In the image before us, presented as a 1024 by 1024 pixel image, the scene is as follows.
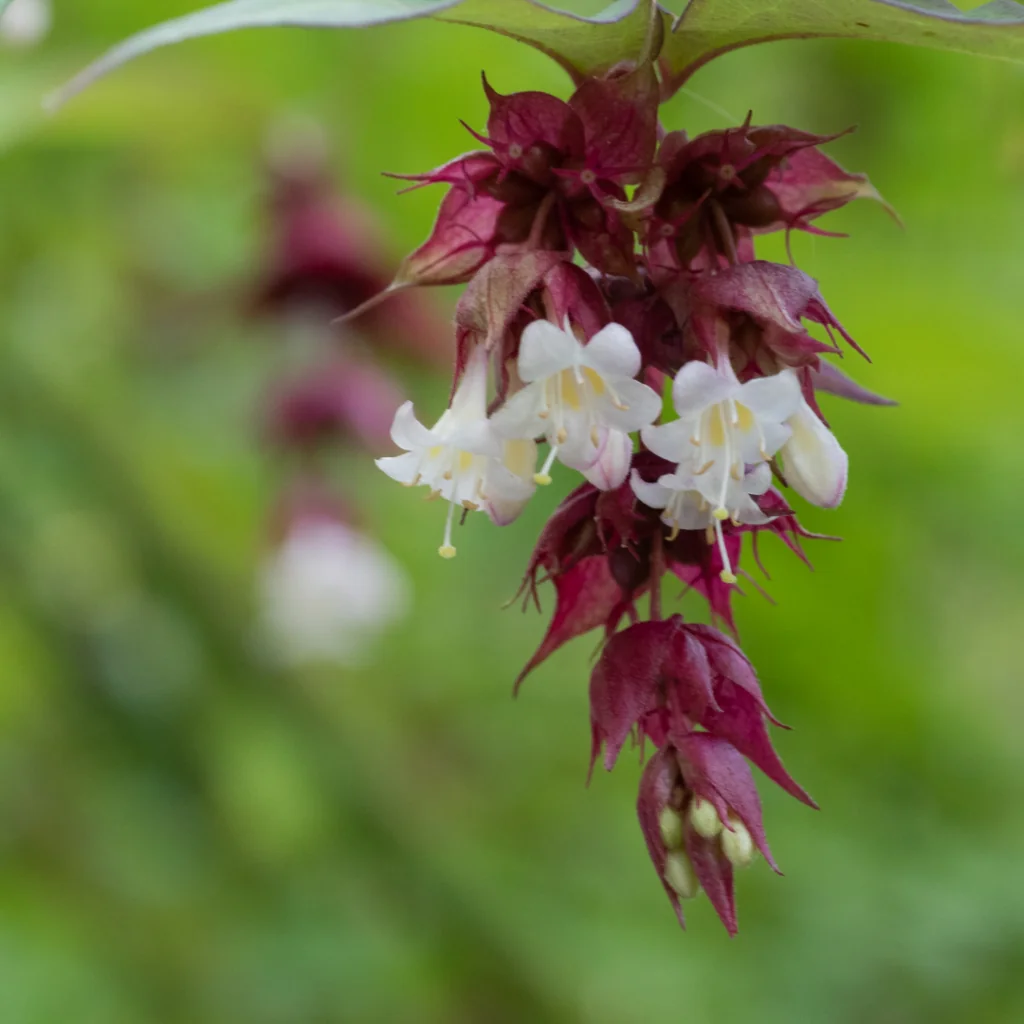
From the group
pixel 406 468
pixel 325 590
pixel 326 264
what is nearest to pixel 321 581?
pixel 325 590

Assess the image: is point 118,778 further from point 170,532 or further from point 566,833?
point 566,833

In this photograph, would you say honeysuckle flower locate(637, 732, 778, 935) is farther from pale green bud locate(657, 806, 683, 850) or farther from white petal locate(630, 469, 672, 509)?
white petal locate(630, 469, 672, 509)

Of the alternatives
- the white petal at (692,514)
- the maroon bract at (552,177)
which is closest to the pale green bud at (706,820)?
the white petal at (692,514)

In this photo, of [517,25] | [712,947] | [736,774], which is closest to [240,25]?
[517,25]

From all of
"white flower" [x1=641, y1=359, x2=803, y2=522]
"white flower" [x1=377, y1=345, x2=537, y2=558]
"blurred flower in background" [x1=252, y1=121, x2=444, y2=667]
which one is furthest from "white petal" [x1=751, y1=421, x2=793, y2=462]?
"blurred flower in background" [x1=252, y1=121, x2=444, y2=667]

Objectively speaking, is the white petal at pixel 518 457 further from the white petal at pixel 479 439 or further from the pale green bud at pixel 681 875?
the pale green bud at pixel 681 875

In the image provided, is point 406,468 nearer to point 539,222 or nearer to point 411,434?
point 411,434
